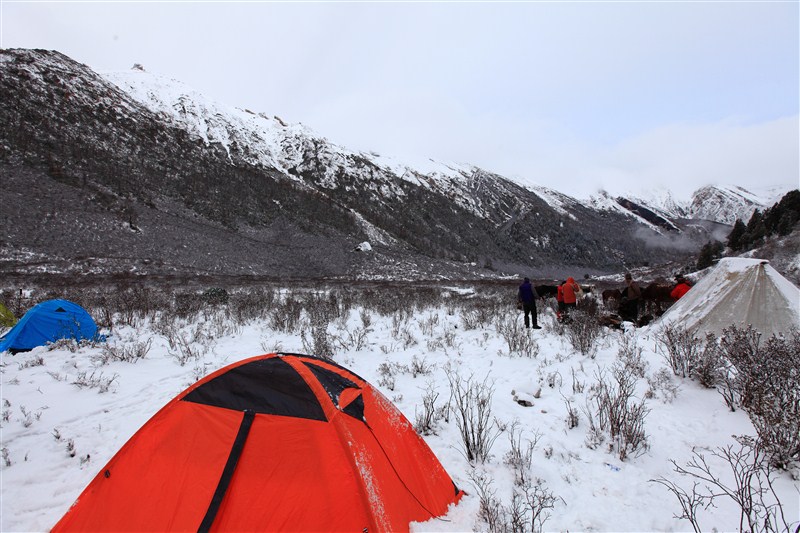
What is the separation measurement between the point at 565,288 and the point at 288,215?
45.5m

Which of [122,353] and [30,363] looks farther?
[122,353]

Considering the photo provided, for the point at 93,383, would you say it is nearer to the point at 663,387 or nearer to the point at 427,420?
the point at 427,420

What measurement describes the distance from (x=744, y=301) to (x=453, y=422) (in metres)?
7.02

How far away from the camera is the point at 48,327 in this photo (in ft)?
24.9

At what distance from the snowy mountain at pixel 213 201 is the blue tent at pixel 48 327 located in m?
23.3

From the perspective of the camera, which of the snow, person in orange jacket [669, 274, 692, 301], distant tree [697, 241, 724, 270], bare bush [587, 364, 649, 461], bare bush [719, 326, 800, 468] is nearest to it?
the snow

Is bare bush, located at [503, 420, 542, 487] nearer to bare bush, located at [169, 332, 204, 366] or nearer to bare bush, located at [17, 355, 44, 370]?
bare bush, located at [169, 332, 204, 366]

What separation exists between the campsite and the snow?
20mm

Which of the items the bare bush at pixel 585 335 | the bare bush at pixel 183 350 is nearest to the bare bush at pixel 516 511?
the bare bush at pixel 585 335

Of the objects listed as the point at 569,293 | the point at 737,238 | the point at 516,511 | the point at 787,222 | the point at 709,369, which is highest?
the point at 787,222

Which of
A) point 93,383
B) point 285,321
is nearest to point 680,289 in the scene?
point 285,321

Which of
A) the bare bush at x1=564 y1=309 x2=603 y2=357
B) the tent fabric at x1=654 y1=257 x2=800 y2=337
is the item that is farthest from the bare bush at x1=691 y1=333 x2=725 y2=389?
the tent fabric at x1=654 y1=257 x2=800 y2=337

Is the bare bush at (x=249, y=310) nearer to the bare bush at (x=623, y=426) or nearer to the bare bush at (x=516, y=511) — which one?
the bare bush at (x=516, y=511)

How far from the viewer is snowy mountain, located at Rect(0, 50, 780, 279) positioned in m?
31.3
